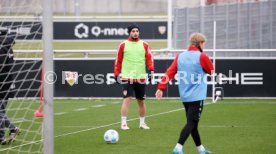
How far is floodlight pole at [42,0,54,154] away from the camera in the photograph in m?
7.52

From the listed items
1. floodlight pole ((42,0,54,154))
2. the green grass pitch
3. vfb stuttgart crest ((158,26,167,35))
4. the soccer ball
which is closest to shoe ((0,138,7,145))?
the green grass pitch

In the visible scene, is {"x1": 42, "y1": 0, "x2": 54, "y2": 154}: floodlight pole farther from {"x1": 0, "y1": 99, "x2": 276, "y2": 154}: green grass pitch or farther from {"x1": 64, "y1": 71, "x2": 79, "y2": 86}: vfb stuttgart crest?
{"x1": 64, "y1": 71, "x2": 79, "y2": 86}: vfb stuttgart crest

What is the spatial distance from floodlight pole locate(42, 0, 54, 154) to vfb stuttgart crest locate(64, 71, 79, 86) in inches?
493

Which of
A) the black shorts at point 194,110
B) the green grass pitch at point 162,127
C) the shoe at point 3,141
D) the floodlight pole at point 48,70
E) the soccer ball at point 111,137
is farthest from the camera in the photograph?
the soccer ball at point 111,137

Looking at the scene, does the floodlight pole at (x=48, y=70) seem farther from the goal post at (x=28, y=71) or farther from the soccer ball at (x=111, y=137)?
the soccer ball at (x=111, y=137)

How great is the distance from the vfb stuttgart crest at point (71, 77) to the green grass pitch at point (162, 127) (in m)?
0.64

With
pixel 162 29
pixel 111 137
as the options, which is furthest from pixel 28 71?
pixel 162 29

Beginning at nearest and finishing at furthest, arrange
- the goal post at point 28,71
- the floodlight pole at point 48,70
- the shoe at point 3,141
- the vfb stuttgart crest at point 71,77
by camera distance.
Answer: the floodlight pole at point 48,70 < the goal post at point 28,71 < the shoe at point 3,141 < the vfb stuttgart crest at point 71,77

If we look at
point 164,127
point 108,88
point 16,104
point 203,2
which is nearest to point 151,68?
point 164,127

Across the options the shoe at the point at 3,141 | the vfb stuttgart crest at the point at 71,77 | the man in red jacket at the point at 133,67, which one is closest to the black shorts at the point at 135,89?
the man in red jacket at the point at 133,67

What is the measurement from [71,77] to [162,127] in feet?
21.2

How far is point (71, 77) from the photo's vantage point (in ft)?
66.9

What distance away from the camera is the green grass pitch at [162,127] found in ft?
38.7

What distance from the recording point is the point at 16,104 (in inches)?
704
